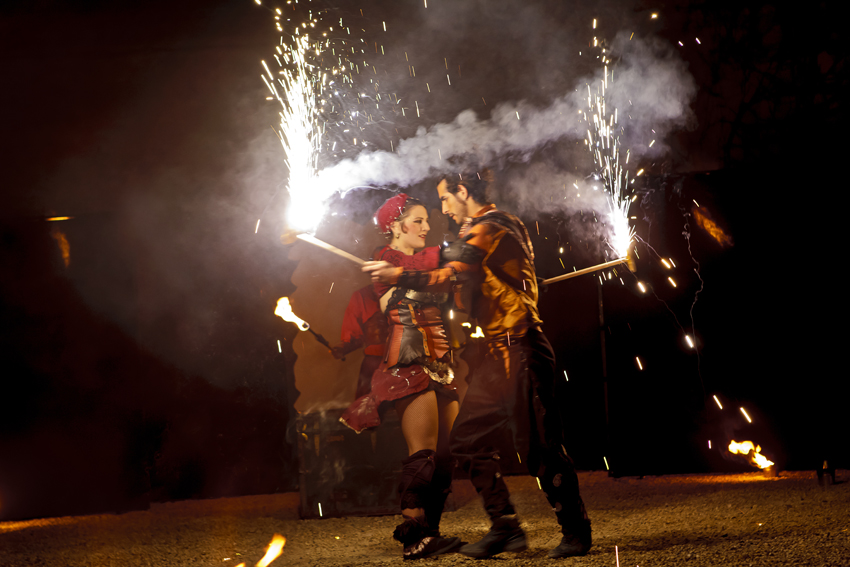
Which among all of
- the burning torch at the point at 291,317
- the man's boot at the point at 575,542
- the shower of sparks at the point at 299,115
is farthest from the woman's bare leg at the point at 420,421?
the shower of sparks at the point at 299,115

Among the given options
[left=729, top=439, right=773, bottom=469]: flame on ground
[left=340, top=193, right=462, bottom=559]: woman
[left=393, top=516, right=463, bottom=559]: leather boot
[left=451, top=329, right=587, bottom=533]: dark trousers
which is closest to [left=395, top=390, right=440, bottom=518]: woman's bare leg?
[left=340, top=193, right=462, bottom=559]: woman

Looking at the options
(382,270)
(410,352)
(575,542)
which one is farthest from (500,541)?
(382,270)

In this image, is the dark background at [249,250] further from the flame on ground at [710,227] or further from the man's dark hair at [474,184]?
the man's dark hair at [474,184]

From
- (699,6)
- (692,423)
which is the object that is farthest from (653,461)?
(699,6)

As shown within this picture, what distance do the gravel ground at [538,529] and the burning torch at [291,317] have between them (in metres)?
1.37

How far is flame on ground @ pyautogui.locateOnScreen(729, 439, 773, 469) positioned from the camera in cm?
496

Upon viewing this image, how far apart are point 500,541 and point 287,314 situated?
2.38 meters

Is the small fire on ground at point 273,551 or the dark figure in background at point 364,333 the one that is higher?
the dark figure in background at point 364,333

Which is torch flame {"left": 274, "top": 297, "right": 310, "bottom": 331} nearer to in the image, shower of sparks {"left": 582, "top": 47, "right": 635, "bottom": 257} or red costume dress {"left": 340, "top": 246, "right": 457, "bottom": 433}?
red costume dress {"left": 340, "top": 246, "right": 457, "bottom": 433}

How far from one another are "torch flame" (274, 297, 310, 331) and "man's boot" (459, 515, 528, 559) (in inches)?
80.7

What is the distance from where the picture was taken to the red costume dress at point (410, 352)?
418cm

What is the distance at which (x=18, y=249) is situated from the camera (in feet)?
16.9

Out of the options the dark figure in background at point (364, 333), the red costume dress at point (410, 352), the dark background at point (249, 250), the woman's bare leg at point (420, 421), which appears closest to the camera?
the woman's bare leg at point (420, 421)

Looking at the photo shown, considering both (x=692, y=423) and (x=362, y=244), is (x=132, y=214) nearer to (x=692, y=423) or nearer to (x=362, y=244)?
(x=362, y=244)
